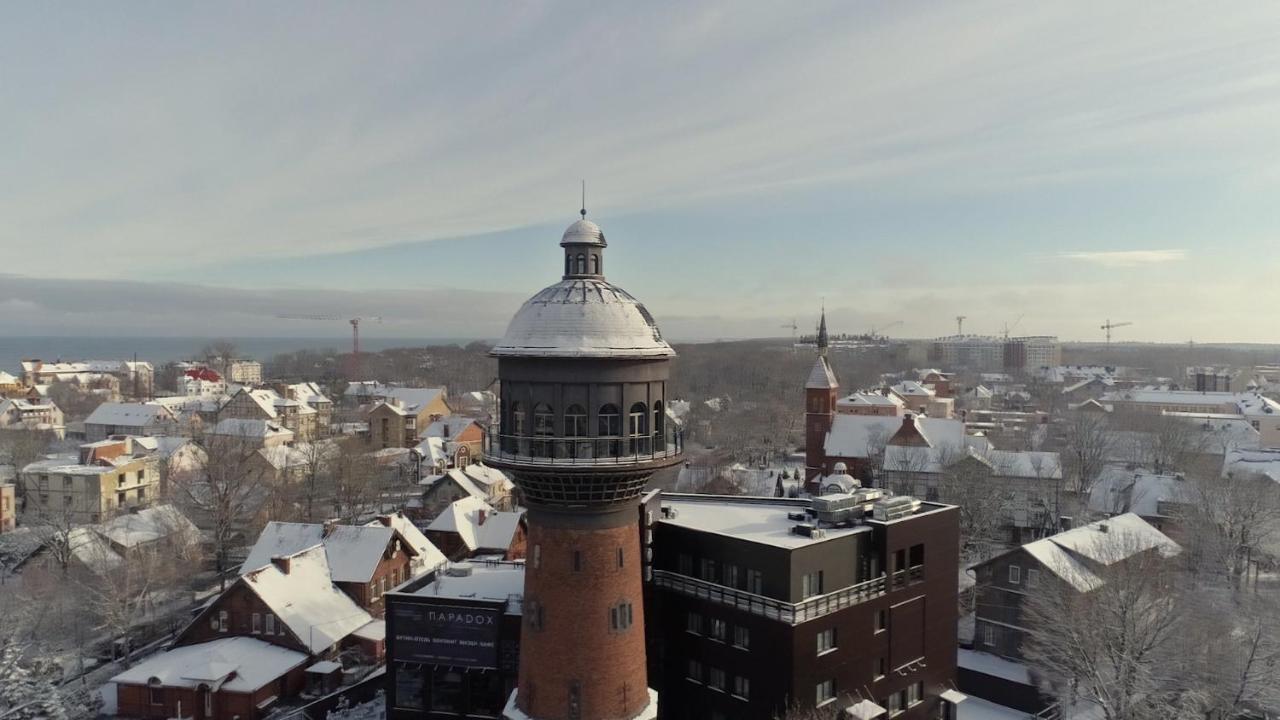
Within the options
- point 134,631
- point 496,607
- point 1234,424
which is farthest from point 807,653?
point 1234,424

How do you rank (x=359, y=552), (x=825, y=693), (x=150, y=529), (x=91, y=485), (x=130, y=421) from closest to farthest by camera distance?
(x=825, y=693) → (x=359, y=552) → (x=150, y=529) → (x=91, y=485) → (x=130, y=421)

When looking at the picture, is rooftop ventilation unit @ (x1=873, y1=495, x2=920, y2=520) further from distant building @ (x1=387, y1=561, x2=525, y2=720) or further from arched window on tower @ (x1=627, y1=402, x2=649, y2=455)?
distant building @ (x1=387, y1=561, x2=525, y2=720)

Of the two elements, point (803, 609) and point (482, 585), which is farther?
point (482, 585)

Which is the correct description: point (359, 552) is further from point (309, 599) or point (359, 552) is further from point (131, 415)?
point (131, 415)

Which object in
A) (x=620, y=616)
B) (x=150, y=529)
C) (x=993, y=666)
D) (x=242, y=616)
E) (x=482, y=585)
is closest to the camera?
(x=620, y=616)

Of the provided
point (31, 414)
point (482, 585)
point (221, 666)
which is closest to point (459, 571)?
point (482, 585)

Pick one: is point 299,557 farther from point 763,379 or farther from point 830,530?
point 763,379
